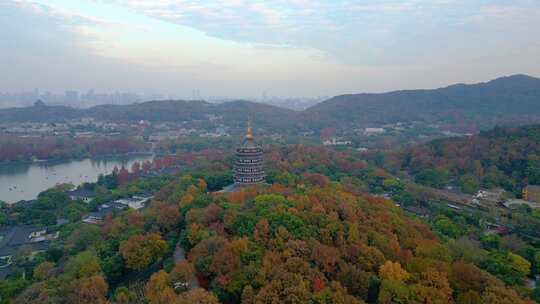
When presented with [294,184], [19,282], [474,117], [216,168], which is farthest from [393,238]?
[474,117]

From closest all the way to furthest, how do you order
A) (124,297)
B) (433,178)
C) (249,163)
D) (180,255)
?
(124,297), (180,255), (249,163), (433,178)

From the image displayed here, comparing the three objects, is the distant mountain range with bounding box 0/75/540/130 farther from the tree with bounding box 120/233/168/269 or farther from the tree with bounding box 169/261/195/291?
the tree with bounding box 169/261/195/291

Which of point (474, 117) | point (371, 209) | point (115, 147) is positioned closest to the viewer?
point (371, 209)

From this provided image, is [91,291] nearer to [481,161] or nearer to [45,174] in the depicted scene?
[481,161]

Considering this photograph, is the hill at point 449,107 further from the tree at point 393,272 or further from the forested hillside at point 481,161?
the tree at point 393,272

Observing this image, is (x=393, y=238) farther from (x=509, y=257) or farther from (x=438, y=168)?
(x=438, y=168)

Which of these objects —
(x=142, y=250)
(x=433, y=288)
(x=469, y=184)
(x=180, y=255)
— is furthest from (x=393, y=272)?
(x=469, y=184)

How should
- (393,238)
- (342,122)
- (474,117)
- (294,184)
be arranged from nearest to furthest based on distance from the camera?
1. (393,238)
2. (294,184)
3. (474,117)
4. (342,122)
